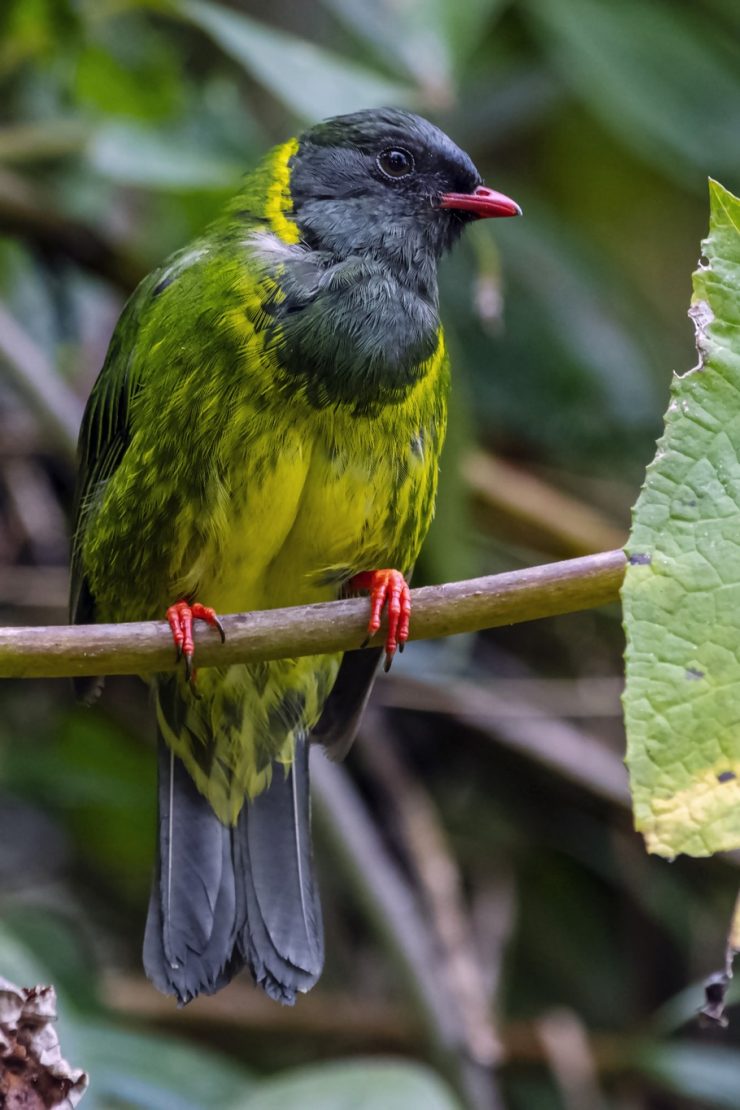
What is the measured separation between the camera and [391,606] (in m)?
2.30

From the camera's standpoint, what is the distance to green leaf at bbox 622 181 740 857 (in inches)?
49.0

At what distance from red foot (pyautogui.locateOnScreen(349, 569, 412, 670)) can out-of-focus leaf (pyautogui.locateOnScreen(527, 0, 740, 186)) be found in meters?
2.01

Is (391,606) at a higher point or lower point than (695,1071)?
higher

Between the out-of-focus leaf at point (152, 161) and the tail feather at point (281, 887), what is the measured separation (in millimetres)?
1328

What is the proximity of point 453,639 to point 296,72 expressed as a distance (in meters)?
1.38

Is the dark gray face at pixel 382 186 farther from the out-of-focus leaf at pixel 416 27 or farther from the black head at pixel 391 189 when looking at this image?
the out-of-focus leaf at pixel 416 27

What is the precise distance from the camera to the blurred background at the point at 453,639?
11.4 feet

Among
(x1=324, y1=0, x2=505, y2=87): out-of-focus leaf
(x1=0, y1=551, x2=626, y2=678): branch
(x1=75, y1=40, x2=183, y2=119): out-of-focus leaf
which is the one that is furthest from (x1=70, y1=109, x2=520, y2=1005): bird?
(x1=75, y1=40, x2=183, y2=119): out-of-focus leaf

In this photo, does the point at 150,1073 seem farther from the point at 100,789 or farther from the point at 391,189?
the point at 391,189

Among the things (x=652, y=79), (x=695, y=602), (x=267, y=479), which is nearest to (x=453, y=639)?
(x=267, y=479)

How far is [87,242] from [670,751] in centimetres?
318

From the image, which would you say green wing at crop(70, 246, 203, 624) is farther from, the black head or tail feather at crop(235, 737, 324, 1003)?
tail feather at crop(235, 737, 324, 1003)

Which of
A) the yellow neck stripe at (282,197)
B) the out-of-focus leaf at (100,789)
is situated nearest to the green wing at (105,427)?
the yellow neck stripe at (282,197)

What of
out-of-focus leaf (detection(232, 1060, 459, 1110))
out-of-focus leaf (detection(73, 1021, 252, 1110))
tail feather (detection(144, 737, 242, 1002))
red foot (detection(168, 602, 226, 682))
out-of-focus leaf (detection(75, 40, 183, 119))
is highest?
out-of-focus leaf (detection(75, 40, 183, 119))
